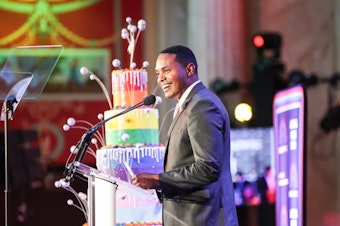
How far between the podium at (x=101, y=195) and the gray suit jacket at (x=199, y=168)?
0.50ft

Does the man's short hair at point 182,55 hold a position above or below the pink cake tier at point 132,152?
above

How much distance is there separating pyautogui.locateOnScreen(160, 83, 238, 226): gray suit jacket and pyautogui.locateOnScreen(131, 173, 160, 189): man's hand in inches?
1.0

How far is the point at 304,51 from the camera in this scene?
33.3 feet

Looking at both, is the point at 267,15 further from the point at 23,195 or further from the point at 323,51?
the point at 23,195

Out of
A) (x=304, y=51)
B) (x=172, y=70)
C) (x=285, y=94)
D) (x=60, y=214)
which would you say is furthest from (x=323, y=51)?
(x=172, y=70)

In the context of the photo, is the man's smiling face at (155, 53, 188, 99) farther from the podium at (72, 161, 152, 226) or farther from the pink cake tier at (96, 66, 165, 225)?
the pink cake tier at (96, 66, 165, 225)

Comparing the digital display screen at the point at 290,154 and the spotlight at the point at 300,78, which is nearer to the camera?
the digital display screen at the point at 290,154

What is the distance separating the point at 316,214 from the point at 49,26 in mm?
3827

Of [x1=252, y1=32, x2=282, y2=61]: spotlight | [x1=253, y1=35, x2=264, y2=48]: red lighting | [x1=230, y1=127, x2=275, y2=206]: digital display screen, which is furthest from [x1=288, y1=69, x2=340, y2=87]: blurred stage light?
[x1=230, y1=127, x2=275, y2=206]: digital display screen

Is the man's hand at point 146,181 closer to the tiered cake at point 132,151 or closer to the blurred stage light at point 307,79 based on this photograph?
the tiered cake at point 132,151

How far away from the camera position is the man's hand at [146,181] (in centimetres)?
399

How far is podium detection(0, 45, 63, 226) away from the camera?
504 cm

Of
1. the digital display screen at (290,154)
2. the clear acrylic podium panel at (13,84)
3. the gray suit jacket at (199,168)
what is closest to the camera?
the gray suit jacket at (199,168)

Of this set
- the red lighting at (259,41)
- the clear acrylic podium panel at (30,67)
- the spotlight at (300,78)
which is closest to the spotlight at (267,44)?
the red lighting at (259,41)
